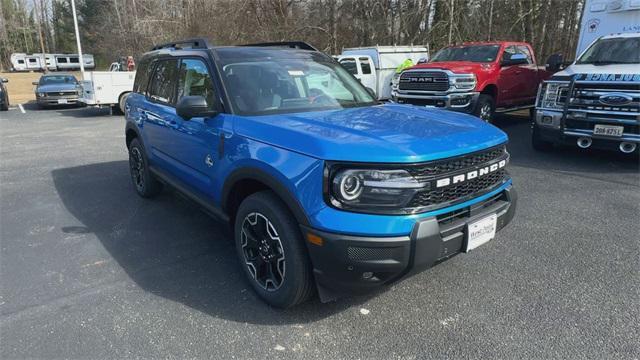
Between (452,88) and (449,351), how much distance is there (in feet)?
24.6

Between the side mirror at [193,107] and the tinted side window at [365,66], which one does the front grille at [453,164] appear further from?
the tinted side window at [365,66]

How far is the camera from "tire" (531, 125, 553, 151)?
24.6ft

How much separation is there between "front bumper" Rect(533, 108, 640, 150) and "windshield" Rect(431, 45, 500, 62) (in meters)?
3.37

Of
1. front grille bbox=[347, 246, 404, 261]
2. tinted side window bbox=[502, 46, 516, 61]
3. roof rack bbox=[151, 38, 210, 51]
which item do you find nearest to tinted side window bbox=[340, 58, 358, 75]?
tinted side window bbox=[502, 46, 516, 61]

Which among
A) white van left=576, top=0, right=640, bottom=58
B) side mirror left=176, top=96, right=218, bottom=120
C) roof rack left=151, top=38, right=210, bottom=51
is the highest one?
white van left=576, top=0, right=640, bottom=58

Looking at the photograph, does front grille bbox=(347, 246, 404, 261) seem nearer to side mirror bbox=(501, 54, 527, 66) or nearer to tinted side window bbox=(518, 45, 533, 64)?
side mirror bbox=(501, 54, 527, 66)

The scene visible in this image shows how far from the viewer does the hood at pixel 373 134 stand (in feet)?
8.15

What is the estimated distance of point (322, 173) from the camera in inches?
98.1

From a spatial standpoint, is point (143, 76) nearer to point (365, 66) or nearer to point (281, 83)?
point (281, 83)

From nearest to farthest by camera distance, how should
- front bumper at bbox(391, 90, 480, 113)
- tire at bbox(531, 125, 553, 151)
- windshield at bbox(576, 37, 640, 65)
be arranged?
1. windshield at bbox(576, 37, 640, 65)
2. tire at bbox(531, 125, 553, 151)
3. front bumper at bbox(391, 90, 480, 113)

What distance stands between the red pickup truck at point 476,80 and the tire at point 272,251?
7.05 meters

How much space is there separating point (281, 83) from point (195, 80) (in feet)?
2.79

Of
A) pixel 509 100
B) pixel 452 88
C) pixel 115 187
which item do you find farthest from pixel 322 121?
pixel 509 100

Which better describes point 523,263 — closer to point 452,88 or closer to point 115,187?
point 115,187
